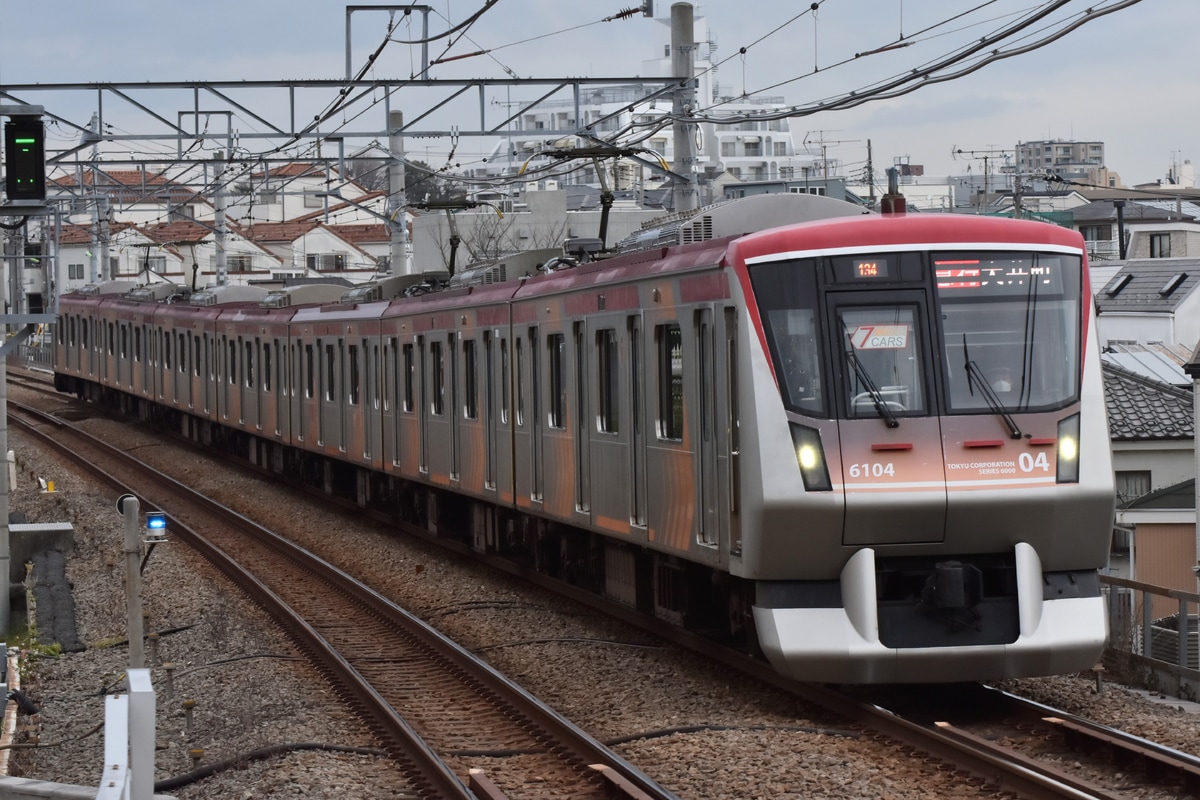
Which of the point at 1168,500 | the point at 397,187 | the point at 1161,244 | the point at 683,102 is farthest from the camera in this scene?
the point at 1161,244

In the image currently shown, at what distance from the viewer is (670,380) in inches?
413

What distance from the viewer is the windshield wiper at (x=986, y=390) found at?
8.82 metres

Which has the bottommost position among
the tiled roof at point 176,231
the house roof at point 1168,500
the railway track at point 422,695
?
the house roof at point 1168,500

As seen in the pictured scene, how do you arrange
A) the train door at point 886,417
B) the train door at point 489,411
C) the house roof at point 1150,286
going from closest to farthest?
the train door at point 886,417 → the train door at point 489,411 → the house roof at point 1150,286

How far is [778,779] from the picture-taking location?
7.66 meters

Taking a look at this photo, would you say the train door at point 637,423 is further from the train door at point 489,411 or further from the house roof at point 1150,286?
the house roof at point 1150,286

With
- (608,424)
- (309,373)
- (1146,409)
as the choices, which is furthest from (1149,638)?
(309,373)

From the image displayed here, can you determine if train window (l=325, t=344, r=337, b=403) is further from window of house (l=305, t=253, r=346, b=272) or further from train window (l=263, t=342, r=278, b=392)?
window of house (l=305, t=253, r=346, b=272)

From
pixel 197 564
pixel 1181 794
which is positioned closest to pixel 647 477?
pixel 1181 794

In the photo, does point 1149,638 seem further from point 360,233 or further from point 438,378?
point 360,233

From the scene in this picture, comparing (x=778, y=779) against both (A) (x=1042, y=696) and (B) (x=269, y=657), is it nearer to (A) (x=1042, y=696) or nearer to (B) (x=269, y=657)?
(A) (x=1042, y=696)

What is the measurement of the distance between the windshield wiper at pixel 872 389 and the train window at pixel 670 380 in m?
1.48

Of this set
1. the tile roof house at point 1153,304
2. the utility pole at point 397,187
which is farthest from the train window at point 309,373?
the tile roof house at point 1153,304

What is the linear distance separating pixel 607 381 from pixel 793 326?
3.13 metres
